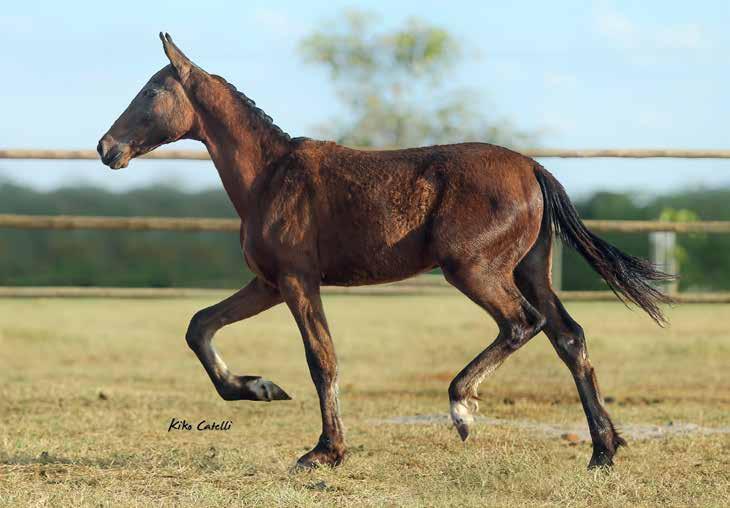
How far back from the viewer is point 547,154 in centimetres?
841

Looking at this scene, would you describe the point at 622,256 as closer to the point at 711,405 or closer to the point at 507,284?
the point at 507,284

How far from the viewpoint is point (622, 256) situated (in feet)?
17.1

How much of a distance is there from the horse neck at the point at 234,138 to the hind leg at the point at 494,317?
1133 mm

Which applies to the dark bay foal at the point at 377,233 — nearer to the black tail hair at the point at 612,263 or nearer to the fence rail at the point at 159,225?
the black tail hair at the point at 612,263

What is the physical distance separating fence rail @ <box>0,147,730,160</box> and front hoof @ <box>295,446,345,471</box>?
12.6 feet

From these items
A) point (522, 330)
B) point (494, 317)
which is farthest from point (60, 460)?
point (522, 330)

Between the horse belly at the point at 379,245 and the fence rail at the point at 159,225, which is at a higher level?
the horse belly at the point at 379,245

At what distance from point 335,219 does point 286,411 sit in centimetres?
278

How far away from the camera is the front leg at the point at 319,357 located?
4.96 meters

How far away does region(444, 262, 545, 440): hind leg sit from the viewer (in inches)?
186

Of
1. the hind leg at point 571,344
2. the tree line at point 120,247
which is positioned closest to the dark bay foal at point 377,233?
the hind leg at point 571,344

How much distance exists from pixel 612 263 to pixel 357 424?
2.27m

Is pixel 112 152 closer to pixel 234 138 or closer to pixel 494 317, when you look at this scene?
pixel 234 138

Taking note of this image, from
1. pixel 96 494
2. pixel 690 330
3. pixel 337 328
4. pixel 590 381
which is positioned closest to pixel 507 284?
pixel 590 381
